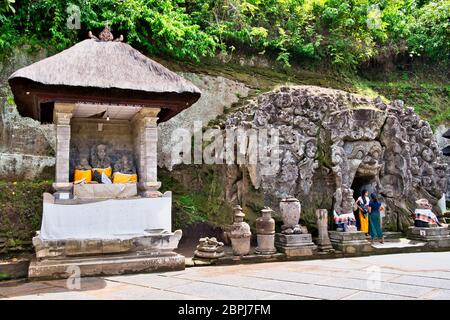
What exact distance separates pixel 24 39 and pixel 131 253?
8.76 m

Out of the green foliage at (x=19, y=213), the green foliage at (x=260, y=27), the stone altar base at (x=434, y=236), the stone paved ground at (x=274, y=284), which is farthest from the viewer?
the green foliage at (x=260, y=27)

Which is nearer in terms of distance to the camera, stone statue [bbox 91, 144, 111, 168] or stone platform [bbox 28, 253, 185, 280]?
stone platform [bbox 28, 253, 185, 280]

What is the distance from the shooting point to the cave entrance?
39.7ft

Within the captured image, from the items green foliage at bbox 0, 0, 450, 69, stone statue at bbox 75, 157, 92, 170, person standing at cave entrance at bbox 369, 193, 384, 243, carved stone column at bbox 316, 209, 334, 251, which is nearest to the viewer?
stone statue at bbox 75, 157, 92, 170

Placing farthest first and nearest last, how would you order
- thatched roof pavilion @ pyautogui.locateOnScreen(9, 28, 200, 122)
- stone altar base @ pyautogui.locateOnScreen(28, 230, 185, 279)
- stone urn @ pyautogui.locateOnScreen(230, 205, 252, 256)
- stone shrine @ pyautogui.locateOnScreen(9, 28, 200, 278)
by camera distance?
1. stone urn @ pyautogui.locateOnScreen(230, 205, 252, 256)
2. thatched roof pavilion @ pyautogui.locateOnScreen(9, 28, 200, 122)
3. stone shrine @ pyautogui.locateOnScreen(9, 28, 200, 278)
4. stone altar base @ pyautogui.locateOnScreen(28, 230, 185, 279)

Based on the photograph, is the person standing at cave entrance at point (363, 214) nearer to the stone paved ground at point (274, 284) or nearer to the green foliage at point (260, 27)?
the stone paved ground at point (274, 284)

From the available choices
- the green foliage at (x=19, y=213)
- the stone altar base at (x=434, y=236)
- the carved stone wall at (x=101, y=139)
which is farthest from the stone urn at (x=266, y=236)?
the green foliage at (x=19, y=213)

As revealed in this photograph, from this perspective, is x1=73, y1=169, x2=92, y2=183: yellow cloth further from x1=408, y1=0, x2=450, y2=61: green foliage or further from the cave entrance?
x1=408, y1=0, x2=450, y2=61: green foliage

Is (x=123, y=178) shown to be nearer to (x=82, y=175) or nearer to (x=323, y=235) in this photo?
(x=82, y=175)

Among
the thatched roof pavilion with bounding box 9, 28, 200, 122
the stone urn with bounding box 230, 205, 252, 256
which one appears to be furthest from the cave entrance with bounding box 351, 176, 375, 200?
the thatched roof pavilion with bounding box 9, 28, 200, 122

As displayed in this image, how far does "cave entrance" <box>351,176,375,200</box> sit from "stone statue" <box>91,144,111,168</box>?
7559 millimetres

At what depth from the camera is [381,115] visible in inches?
473

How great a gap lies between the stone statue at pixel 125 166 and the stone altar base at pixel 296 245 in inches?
153

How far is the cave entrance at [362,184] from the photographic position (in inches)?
476
